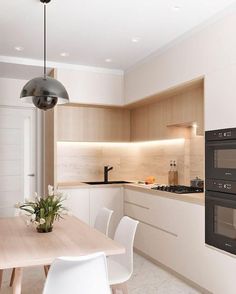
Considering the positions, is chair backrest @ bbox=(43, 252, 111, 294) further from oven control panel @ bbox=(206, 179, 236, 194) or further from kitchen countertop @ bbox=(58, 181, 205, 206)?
kitchen countertop @ bbox=(58, 181, 205, 206)

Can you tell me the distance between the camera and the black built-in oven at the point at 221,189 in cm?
296

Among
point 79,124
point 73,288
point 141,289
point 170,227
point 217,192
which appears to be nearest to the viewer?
point 73,288

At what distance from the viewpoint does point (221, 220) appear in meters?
3.10

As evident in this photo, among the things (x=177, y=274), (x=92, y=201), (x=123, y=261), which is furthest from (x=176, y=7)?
(x=92, y=201)

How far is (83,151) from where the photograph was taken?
5.57m

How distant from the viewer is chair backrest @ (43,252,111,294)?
1901mm

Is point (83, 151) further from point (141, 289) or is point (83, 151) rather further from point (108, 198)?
point (141, 289)

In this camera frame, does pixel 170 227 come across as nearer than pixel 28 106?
Yes

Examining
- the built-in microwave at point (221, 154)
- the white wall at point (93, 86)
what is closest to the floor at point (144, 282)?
the built-in microwave at point (221, 154)

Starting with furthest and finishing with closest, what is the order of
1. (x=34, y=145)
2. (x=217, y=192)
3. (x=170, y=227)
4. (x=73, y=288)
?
(x=34, y=145)
(x=170, y=227)
(x=217, y=192)
(x=73, y=288)

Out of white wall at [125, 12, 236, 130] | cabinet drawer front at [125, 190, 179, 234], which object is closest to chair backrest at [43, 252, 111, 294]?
white wall at [125, 12, 236, 130]

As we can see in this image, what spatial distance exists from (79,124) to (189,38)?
226cm

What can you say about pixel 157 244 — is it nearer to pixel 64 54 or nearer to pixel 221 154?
pixel 221 154

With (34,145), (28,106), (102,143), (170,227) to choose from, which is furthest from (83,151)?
(170,227)
